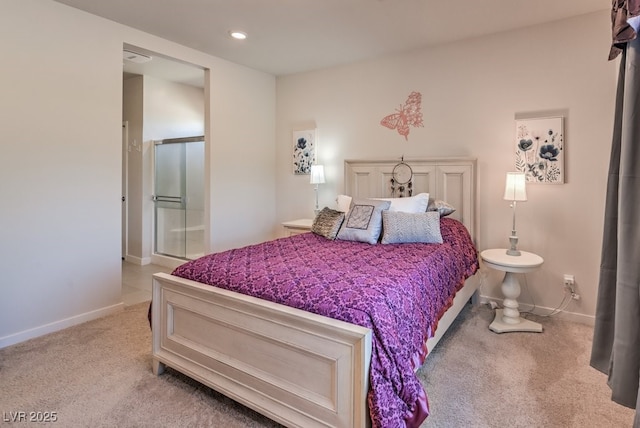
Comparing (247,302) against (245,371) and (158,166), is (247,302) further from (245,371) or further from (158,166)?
(158,166)

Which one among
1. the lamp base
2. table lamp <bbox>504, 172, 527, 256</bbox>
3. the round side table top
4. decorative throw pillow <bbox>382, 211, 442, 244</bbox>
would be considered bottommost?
the round side table top

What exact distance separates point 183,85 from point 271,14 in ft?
9.33

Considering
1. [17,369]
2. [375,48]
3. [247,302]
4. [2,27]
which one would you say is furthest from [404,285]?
[2,27]

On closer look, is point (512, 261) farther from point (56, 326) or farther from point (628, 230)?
point (56, 326)

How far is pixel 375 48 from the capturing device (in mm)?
3588

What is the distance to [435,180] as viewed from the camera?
11.4ft

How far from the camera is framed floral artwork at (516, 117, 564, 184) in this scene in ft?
9.71

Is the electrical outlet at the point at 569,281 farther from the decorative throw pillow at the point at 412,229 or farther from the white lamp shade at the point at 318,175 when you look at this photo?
the white lamp shade at the point at 318,175

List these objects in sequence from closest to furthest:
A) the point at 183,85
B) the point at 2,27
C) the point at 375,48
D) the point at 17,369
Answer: the point at 17,369, the point at 2,27, the point at 375,48, the point at 183,85

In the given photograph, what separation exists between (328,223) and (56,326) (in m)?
2.33

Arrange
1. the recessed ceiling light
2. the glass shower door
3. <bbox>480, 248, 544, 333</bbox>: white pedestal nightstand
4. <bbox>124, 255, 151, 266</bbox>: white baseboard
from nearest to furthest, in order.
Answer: <bbox>480, 248, 544, 333</bbox>: white pedestal nightstand → the recessed ceiling light → the glass shower door → <bbox>124, 255, 151, 266</bbox>: white baseboard

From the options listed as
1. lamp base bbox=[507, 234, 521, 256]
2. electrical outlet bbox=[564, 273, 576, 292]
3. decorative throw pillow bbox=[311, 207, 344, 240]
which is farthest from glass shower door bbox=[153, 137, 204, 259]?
electrical outlet bbox=[564, 273, 576, 292]

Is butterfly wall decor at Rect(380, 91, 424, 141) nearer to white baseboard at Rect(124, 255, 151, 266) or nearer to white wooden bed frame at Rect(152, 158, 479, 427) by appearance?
white wooden bed frame at Rect(152, 158, 479, 427)

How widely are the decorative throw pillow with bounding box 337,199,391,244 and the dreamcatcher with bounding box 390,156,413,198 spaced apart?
0.59m
